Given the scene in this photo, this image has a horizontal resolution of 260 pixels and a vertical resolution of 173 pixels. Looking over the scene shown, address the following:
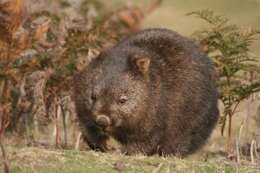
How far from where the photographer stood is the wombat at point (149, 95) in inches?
323

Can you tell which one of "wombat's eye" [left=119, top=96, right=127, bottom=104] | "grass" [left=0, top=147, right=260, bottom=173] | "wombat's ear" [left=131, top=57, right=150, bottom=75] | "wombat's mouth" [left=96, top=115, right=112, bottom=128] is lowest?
"grass" [left=0, top=147, right=260, bottom=173]

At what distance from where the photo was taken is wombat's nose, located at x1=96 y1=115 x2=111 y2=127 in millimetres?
7891

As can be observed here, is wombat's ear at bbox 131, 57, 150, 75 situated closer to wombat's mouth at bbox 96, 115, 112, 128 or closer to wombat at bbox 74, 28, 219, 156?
wombat at bbox 74, 28, 219, 156

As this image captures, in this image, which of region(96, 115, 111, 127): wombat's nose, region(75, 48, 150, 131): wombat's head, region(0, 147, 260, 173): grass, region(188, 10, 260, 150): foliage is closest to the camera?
region(0, 147, 260, 173): grass

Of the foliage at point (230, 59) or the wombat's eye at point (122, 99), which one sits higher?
the foliage at point (230, 59)

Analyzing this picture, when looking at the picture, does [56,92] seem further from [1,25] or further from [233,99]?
[1,25]

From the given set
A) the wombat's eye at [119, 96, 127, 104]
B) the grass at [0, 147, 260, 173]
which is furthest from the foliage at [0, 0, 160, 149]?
the grass at [0, 147, 260, 173]

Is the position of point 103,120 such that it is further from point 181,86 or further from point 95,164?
point 181,86

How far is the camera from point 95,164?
22.4ft

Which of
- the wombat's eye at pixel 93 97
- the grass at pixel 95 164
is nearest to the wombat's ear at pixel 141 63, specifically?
the wombat's eye at pixel 93 97

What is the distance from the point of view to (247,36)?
9.47m

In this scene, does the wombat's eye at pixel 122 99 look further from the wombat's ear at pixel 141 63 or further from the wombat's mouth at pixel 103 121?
the wombat's ear at pixel 141 63

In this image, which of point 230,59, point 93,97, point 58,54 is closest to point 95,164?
point 93,97

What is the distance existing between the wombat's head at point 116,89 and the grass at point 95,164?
0.91 metres
